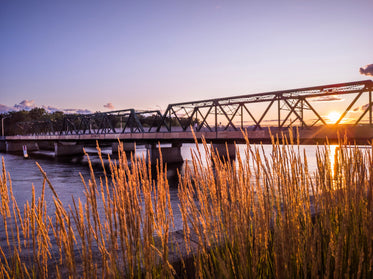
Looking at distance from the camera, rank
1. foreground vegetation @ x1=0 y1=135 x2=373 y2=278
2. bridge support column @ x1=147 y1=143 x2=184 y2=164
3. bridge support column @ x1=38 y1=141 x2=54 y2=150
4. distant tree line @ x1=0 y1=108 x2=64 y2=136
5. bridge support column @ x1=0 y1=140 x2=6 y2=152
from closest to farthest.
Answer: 1. foreground vegetation @ x1=0 y1=135 x2=373 y2=278
2. bridge support column @ x1=147 y1=143 x2=184 y2=164
3. bridge support column @ x1=0 y1=140 x2=6 y2=152
4. bridge support column @ x1=38 y1=141 x2=54 y2=150
5. distant tree line @ x1=0 y1=108 x2=64 y2=136

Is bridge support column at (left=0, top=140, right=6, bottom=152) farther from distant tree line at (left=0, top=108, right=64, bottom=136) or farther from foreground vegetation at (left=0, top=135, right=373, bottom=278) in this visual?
foreground vegetation at (left=0, top=135, right=373, bottom=278)

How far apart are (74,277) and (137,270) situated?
0.91 meters

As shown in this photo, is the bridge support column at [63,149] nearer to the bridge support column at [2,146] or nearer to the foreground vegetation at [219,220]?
the bridge support column at [2,146]

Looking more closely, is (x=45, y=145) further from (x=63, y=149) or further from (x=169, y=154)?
(x=169, y=154)

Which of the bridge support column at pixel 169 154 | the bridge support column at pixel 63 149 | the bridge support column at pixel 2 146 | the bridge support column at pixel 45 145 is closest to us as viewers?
the bridge support column at pixel 169 154

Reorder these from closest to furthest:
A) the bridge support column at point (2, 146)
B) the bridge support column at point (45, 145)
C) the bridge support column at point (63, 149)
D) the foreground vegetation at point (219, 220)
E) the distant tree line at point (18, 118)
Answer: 1. the foreground vegetation at point (219, 220)
2. the bridge support column at point (63, 149)
3. the bridge support column at point (2, 146)
4. the bridge support column at point (45, 145)
5. the distant tree line at point (18, 118)

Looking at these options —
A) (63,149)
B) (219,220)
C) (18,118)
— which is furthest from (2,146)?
(219,220)

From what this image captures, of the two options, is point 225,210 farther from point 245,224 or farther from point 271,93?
point 271,93

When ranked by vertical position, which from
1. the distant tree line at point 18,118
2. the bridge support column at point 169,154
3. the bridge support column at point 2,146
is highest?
the distant tree line at point 18,118

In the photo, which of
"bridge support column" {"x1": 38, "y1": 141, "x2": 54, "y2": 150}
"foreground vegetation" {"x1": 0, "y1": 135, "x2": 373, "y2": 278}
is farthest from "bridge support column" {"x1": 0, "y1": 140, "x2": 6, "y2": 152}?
"foreground vegetation" {"x1": 0, "y1": 135, "x2": 373, "y2": 278}

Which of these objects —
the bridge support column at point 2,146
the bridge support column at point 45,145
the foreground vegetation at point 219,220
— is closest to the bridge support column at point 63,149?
the bridge support column at point 2,146

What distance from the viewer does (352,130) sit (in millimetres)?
20266

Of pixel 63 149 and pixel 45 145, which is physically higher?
pixel 45 145

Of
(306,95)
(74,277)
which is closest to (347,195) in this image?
(74,277)
